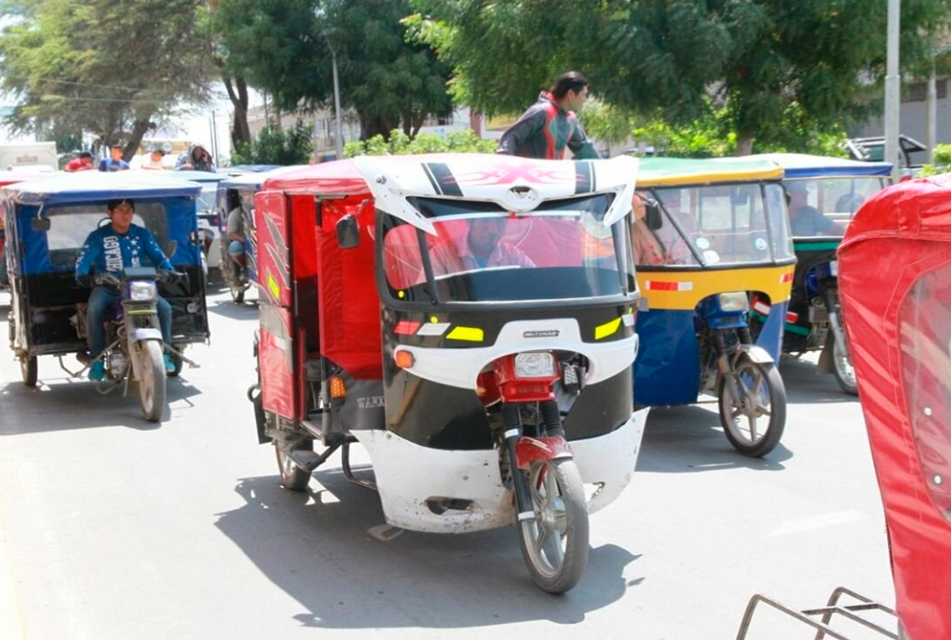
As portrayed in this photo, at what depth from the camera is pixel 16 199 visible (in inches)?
459

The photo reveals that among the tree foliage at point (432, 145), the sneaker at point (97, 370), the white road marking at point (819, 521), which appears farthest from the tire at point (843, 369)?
the tree foliage at point (432, 145)

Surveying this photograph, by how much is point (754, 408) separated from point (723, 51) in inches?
527

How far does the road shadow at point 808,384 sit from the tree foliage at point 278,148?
32.4 meters

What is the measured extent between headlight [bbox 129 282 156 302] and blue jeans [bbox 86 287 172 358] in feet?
1.22

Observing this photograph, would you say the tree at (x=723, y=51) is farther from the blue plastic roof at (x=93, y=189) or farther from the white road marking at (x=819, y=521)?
the white road marking at (x=819, y=521)

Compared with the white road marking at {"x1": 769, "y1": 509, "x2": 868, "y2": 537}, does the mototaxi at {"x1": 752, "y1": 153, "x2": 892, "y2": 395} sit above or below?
above

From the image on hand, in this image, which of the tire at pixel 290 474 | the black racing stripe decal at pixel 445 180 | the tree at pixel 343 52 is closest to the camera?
the black racing stripe decal at pixel 445 180

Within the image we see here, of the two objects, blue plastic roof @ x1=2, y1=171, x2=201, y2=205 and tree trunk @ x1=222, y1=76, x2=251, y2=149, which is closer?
blue plastic roof @ x1=2, y1=171, x2=201, y2=205

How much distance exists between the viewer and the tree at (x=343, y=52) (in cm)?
3978

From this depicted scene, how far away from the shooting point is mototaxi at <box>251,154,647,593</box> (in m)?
6.14

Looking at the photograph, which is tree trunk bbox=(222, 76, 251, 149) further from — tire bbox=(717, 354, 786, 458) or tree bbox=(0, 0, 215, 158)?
tire bbox=(717, 354, 786, 458)

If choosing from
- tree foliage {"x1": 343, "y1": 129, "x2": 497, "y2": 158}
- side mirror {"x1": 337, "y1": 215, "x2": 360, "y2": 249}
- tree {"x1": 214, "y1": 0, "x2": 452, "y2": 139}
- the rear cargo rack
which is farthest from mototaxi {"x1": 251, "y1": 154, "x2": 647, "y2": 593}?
tree {"x1": 214, "y1": 0, "x2": 452, "y2": 139}

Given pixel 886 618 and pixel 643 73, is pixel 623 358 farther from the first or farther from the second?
pixel 643 73

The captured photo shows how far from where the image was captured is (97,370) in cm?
1168
